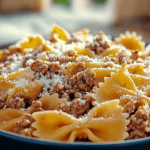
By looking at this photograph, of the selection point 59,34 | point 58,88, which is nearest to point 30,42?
point 59,34

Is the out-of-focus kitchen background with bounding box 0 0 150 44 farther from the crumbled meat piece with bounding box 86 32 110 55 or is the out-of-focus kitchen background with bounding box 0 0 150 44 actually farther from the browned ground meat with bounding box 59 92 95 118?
the browned ground meat with bounding box 59 92 95 118

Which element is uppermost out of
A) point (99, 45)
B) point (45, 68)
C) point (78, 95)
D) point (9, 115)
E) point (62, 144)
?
point (99, 45)

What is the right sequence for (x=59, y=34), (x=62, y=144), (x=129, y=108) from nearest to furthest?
(x=62, y=144), (x=129, y=108), (x=59, y=34)

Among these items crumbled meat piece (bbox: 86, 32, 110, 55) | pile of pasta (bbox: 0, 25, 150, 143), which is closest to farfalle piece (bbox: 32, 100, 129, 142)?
pile of pasta (bbox: 0, 25, 150, 143)

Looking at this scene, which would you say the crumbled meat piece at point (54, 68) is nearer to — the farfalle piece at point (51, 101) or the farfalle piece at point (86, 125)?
the farfalle piece at point (51, 101)

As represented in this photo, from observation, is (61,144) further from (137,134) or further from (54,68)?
(54,68)

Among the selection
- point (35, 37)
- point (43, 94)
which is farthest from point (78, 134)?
point (35, 37)

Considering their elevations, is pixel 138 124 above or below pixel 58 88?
below

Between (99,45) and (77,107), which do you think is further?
(99,45)
